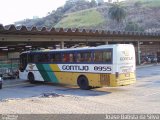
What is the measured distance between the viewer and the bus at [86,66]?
20.8 m

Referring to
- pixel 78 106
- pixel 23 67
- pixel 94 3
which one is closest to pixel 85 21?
pixel 94 3

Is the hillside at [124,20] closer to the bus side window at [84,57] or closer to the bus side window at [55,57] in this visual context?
the bus side window at [55,57]

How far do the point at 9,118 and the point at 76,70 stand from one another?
1255 cm

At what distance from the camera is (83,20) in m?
146

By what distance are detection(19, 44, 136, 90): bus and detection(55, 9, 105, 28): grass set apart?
104036 millimetres

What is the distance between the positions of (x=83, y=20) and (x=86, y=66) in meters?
124

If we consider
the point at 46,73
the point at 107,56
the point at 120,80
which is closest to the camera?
the point at 120,80

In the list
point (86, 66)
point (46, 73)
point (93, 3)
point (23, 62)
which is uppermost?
point (93, 3)

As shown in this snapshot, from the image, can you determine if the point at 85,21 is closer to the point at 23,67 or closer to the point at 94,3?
the point at 94,3

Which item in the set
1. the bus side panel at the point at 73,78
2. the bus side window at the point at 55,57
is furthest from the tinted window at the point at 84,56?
the bus side window at the point at 55,57

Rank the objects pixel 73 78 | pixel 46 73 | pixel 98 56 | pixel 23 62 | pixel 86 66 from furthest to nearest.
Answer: pixel 23 62 < pixel 46 73 < pixel 73 78 < pixel 86 66 < pixel 98 56

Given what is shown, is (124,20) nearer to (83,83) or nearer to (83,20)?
(83,20)

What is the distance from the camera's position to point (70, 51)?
2408 cm

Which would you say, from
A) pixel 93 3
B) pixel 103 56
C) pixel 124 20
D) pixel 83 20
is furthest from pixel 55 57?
pixel 93 3
